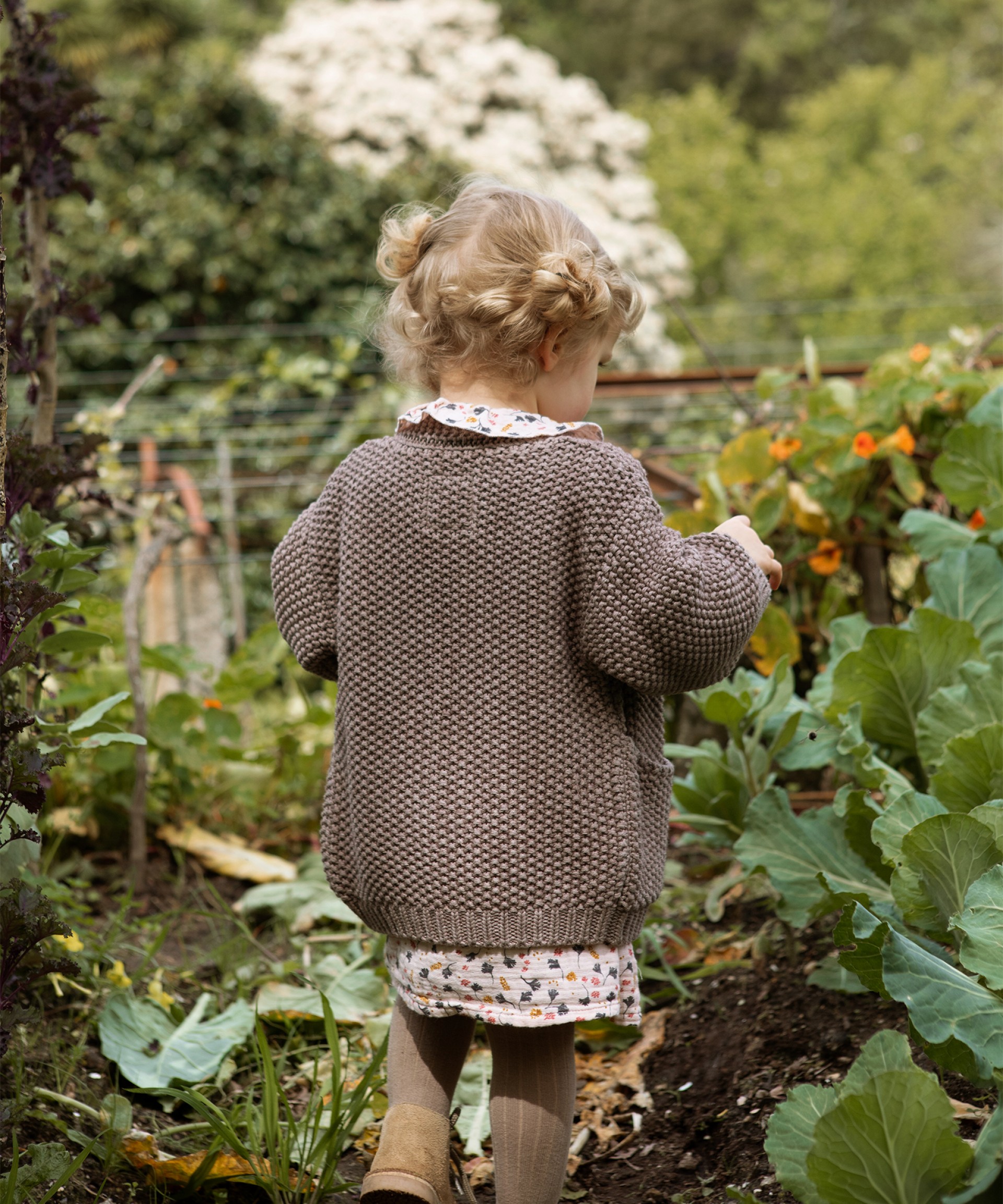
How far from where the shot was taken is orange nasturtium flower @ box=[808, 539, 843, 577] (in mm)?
2795

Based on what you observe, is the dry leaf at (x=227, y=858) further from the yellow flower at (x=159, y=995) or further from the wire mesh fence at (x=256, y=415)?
the wire mesh fence at (x=256, y=415)

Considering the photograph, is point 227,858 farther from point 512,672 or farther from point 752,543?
point 752,543

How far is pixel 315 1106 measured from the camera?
1.74m

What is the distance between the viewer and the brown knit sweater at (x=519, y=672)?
142 cm

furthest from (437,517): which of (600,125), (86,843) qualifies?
(600,125)

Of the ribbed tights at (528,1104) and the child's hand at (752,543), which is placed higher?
the child's hand at (752,543)

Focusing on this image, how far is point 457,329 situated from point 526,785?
591 mm

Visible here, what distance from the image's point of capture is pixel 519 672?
4.78 feet

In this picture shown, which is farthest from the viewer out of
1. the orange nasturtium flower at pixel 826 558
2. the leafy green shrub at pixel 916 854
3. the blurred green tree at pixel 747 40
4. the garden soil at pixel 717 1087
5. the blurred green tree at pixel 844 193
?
Answer: the blurred green tree at pixel 747 40

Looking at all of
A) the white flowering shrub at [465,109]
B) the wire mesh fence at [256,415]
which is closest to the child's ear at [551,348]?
the wire mesh fence at [256,415]

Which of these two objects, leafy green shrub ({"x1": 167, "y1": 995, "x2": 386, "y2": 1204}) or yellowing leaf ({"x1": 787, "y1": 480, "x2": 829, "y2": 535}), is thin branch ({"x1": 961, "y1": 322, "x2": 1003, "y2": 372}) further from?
leafy green shrub ({"x1": 167, "y1": 995, "x2": 386, "y2": 1204})

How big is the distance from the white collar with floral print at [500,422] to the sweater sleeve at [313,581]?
185 millimetres

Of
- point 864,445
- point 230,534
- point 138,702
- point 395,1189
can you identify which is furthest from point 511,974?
point 230,534

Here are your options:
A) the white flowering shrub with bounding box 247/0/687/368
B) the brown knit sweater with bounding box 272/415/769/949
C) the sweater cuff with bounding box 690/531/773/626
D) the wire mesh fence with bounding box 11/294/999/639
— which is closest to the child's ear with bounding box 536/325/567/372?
the brown knit sweater with bounding box 272/415/769/949
